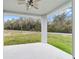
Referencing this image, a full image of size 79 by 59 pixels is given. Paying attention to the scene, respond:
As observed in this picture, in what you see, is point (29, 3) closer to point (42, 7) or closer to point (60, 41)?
point (42, 7)

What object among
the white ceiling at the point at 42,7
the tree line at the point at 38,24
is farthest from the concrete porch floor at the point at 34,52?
the white ceiling at the point at 42,7

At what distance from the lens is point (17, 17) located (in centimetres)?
136

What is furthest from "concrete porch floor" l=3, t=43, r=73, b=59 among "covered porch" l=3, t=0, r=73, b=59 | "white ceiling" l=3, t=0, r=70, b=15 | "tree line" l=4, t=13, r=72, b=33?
"white ceiling" l=3, t=0, r=70, b=15

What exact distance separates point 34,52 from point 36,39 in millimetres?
181

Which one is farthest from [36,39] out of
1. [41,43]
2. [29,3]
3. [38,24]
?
[29,3]

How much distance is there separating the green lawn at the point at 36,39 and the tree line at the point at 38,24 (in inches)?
2.9

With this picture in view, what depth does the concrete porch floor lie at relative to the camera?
1.33 meters

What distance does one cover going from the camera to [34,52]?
148 cm

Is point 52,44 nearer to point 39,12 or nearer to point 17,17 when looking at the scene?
point 39,12

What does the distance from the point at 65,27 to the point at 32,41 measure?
55cm

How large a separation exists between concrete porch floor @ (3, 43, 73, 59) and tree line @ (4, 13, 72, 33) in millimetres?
234

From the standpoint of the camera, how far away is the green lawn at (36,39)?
1324 mm

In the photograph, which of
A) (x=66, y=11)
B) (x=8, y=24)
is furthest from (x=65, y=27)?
(x=8, y=24)

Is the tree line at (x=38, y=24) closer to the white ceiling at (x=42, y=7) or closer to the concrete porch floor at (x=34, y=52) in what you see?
the white ceiling at (x=42, y=7)
